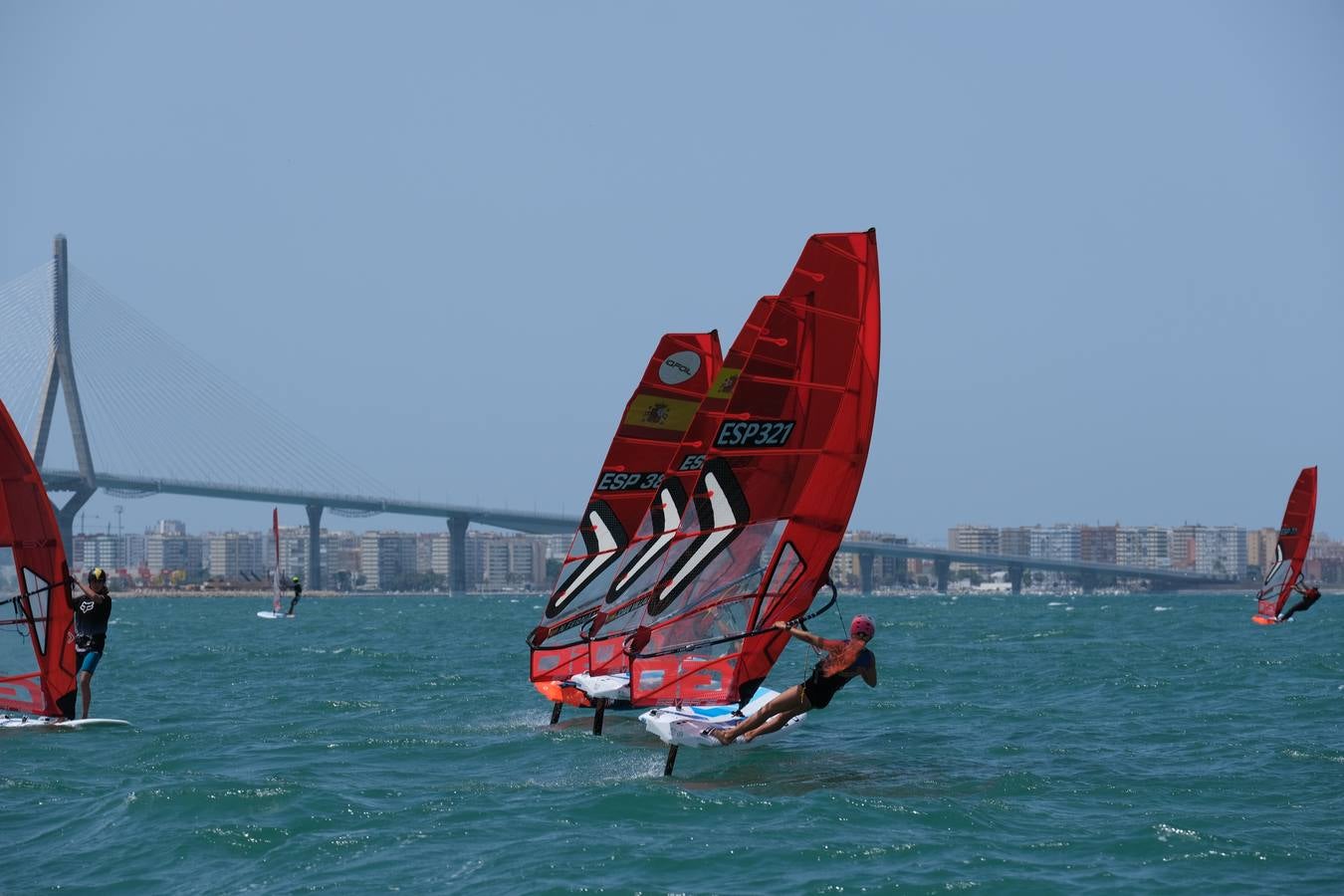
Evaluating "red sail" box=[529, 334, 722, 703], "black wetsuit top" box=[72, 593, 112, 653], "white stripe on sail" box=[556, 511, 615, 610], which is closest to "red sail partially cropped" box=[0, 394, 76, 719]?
"black wetsuit top" box=[72, 593, 112, 653]

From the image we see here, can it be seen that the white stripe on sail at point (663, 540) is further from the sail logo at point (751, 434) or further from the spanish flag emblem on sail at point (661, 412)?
the sail logo at point (751, 434)

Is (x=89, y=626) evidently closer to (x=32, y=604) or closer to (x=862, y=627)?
(x=32, y=604)

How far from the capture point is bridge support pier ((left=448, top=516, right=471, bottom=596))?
95.6m

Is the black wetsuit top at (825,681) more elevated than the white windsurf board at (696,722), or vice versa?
the black wetsuit top at (825,681)

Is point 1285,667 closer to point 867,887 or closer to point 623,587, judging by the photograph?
point 623,587

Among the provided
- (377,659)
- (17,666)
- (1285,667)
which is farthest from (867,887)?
(377,659)

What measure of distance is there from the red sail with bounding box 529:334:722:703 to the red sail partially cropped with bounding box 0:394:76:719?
4.14 metres

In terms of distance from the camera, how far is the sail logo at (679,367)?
587 inches

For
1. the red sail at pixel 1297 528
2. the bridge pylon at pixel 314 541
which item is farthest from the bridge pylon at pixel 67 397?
the red sail at pixel 1297 528

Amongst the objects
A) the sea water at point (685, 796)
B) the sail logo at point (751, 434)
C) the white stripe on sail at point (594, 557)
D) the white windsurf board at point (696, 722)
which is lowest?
the sea water at point (685, 796)

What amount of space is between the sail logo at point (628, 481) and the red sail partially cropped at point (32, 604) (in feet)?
16.0

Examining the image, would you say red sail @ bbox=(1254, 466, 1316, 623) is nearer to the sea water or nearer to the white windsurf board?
the sea water

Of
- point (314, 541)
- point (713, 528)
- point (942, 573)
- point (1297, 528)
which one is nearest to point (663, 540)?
point (713, 528)

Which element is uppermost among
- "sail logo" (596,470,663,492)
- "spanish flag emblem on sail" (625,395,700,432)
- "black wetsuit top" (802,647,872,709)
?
"spanish flag emblem on sail" (625,395,700,432)
